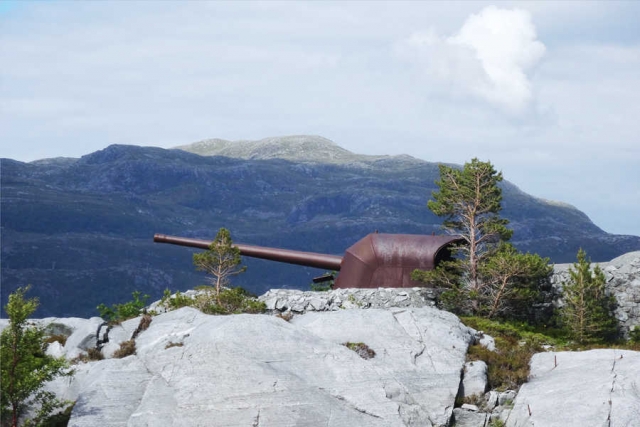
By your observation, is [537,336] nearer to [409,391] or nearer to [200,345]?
[409,391]

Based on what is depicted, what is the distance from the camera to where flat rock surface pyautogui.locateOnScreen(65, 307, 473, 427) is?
57.8 feet

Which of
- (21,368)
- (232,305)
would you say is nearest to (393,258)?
(232,305)

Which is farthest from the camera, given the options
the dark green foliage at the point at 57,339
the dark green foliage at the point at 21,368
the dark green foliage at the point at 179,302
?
the dark green foliage at the point at 179,302

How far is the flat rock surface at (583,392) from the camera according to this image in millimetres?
17625

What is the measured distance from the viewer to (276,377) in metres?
18.4

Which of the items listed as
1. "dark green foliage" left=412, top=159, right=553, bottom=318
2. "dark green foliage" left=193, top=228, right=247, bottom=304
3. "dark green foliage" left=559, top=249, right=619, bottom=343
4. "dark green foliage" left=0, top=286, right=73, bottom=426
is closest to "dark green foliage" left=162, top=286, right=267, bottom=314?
"dark green foliage" left=193, top=228, right=247, bottom=304

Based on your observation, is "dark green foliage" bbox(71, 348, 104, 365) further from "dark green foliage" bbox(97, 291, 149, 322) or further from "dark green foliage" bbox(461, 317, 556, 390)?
"dark green foliage" bbox(461, 317, 556, 390)

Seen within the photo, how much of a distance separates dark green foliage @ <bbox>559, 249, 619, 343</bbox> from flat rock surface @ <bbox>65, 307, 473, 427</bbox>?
5.61 metres

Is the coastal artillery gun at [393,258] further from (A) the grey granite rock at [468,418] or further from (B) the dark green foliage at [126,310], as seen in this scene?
(A) the grey granite rock at [468,418]

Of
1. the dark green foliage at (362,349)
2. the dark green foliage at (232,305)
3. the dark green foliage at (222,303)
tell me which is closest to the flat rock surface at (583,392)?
the dark green foliage at (362,349)

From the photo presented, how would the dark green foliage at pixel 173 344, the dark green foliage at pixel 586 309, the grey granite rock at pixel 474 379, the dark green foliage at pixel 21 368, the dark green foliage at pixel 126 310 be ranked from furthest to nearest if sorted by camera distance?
the dark green foliage at pixel 126 310 → the dark green foliage at pixel 586 309 → the dark green foliage at pixel 173 344 → the grey granite rock at pixel 474 379 → the dark green foliage at pixel 21 368

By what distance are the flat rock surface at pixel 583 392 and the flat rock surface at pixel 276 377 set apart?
6.06 ft

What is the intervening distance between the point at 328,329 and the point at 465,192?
920cm

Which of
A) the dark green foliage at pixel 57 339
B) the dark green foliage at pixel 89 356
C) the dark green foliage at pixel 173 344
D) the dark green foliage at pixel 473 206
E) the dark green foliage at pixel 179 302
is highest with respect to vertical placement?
the dark green foliage at pixel 473 206
